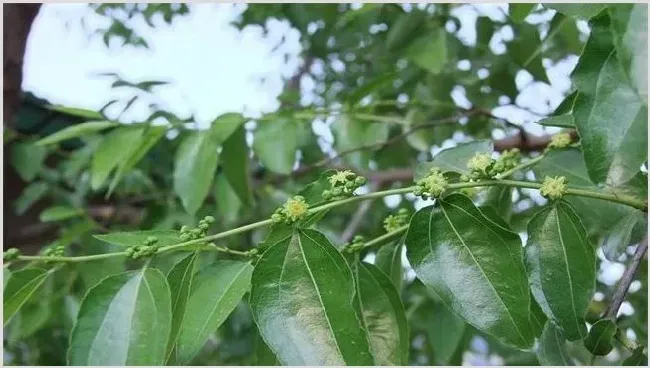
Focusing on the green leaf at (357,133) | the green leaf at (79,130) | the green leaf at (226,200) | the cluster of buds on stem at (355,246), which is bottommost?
the green leaf at (226,200)

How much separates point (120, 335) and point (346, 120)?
1.95ft

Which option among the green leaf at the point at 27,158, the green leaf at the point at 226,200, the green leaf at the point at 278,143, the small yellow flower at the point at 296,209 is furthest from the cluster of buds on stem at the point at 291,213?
the green leaf at the point at 27,158

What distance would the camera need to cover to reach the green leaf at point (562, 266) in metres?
0.39

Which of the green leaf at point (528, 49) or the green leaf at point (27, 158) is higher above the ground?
the green leaf at point (528, 49)

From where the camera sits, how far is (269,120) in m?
0.88

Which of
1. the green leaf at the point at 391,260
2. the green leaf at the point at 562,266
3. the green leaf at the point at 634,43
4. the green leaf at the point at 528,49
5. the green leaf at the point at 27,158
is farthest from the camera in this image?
the green leaf at the point at 27,158

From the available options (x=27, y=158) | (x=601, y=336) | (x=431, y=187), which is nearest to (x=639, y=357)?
(x=601, y=336)

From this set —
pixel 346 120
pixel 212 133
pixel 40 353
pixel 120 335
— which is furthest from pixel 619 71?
pixel 40 353

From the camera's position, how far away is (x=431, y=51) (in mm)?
925

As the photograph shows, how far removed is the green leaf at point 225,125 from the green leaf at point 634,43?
51cm

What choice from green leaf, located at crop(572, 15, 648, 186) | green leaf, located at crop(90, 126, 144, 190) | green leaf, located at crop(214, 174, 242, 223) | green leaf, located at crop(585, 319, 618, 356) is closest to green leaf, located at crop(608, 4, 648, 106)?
green leaf, located at crop(572, 15, 648, 186)

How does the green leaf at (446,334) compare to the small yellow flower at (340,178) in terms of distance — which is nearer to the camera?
the small yellow flower at (340,178)

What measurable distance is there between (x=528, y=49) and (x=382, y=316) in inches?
20.3

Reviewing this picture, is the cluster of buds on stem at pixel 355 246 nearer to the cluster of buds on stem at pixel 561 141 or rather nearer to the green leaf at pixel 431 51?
the cluster of buds on stem at pixel 561 141
